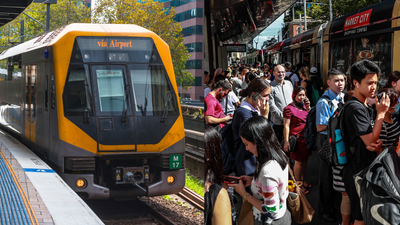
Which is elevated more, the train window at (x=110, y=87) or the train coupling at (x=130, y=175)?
the train window at (x=110, y=87)

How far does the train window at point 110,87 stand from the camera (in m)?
1.99

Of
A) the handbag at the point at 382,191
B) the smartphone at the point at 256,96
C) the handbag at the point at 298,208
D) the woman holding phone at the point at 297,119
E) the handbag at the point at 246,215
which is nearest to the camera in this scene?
the handbag at the point at 246,215

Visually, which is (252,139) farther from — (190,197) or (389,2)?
(389,2)

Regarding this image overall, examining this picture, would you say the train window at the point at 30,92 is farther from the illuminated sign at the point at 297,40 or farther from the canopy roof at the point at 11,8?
the illuminated sign at the point at 297,40

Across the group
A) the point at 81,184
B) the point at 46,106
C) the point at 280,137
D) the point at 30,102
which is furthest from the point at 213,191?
the point at 280,137

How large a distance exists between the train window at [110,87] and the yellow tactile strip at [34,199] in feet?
1.80

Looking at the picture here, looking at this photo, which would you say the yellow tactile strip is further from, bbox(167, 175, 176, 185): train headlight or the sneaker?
the sneaker

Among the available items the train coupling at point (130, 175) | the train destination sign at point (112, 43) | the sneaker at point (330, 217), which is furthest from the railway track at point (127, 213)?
the sneaker at point (330, 217)

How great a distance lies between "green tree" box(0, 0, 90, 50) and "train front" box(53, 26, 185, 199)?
0.15 m

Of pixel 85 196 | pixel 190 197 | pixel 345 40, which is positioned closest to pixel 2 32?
pixel 85 196

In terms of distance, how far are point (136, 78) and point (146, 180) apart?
51 cm

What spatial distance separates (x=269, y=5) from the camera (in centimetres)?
587

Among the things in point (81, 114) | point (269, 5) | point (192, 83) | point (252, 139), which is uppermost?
point (269, 5)

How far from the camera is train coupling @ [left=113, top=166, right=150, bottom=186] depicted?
2049 millimetres
